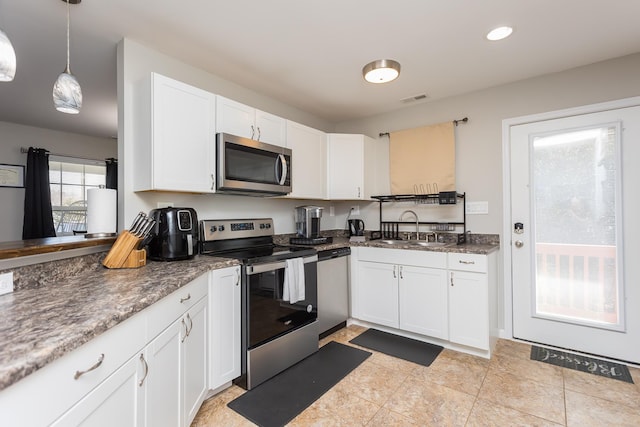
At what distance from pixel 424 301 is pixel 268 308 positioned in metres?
1.43

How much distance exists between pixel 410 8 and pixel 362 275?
2.27 m

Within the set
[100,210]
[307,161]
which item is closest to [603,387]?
[307,161]

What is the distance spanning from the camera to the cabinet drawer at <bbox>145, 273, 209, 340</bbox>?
4.08 ft

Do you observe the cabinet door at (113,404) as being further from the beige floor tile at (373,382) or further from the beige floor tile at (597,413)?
the beige floor tile at (597,413)

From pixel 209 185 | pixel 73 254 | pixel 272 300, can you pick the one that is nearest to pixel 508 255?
pixel 272 300

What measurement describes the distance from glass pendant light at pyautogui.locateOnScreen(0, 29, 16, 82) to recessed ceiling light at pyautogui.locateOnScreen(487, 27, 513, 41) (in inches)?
99.5

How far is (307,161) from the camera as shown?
316cm

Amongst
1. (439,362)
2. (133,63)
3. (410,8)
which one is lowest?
(439,362)

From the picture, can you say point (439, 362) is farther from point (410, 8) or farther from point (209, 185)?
point (410, 8)

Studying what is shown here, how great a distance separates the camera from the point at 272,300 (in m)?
2.19

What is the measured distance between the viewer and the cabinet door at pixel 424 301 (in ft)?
8.66

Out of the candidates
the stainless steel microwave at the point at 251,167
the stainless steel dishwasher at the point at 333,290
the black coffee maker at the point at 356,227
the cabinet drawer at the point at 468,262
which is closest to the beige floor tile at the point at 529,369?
the cabinet drawer at the point at 468,262

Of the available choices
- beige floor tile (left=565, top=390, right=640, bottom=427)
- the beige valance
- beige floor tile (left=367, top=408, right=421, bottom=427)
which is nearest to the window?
the beige valance

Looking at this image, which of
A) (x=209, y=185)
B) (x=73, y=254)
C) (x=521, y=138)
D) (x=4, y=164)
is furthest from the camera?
(x=4, y=164)
